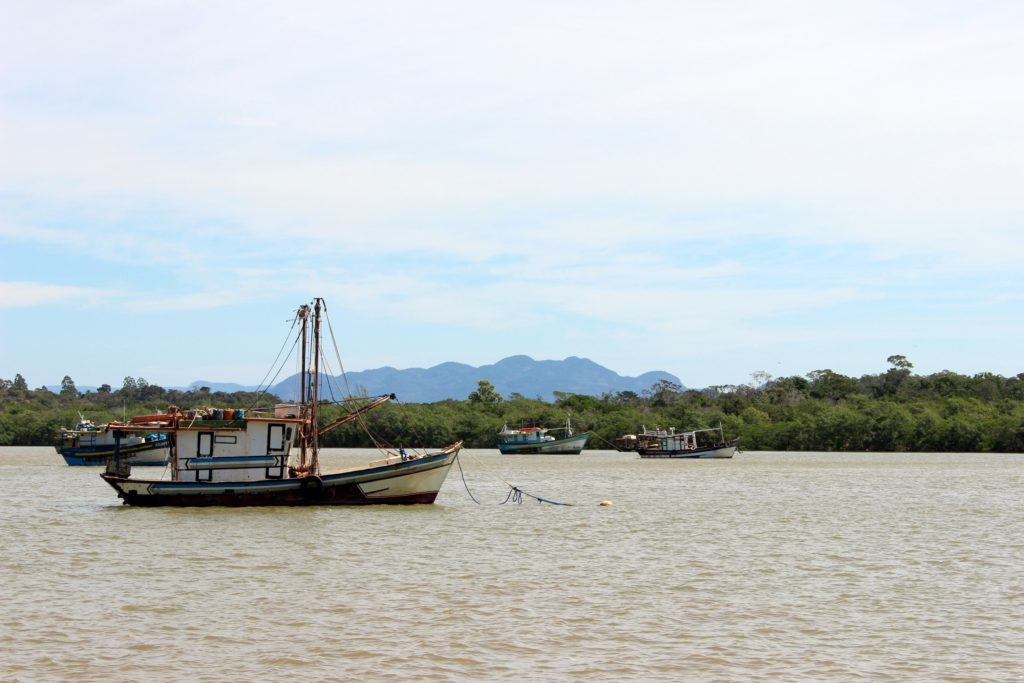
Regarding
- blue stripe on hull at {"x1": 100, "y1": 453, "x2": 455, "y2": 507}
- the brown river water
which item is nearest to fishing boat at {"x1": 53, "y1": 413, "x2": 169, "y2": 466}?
the brown river water

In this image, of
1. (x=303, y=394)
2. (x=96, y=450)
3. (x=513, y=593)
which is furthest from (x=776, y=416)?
(x=513, y=593)

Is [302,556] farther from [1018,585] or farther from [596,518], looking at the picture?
[1018,585]

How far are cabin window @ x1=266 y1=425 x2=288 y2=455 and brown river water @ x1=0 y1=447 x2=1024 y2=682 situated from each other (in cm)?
213

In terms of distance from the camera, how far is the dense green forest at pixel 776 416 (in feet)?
367

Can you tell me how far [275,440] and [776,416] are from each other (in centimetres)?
9869

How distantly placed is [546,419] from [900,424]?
43.4 meters

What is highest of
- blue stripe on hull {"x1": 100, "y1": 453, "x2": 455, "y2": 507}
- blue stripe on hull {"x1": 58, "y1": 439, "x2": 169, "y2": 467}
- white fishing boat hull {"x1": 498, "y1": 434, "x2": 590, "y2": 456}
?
white fishing boat hull {"x1": 498, "y1": 434, "x2": 590, "y2": 456}

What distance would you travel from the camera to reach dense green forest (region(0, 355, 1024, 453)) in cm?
11200

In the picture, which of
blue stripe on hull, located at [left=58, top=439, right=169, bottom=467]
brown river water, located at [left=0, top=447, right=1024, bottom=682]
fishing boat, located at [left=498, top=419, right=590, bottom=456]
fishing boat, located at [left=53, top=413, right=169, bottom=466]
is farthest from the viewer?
fishing boat, located at [left=498, top=419, right=590, bottom=456]

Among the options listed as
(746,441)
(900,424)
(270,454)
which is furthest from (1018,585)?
(746,441)

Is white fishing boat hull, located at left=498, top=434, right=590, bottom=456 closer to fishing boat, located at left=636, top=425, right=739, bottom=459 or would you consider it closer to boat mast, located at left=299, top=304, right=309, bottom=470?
fishing boat, located at left=636, top=425, right=739, bottom=459

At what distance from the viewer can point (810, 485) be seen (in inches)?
2283

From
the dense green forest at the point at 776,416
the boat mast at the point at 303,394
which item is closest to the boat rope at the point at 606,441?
the dense green forest at the point at 776,416

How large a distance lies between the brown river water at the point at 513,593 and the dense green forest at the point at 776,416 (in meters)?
66.2
